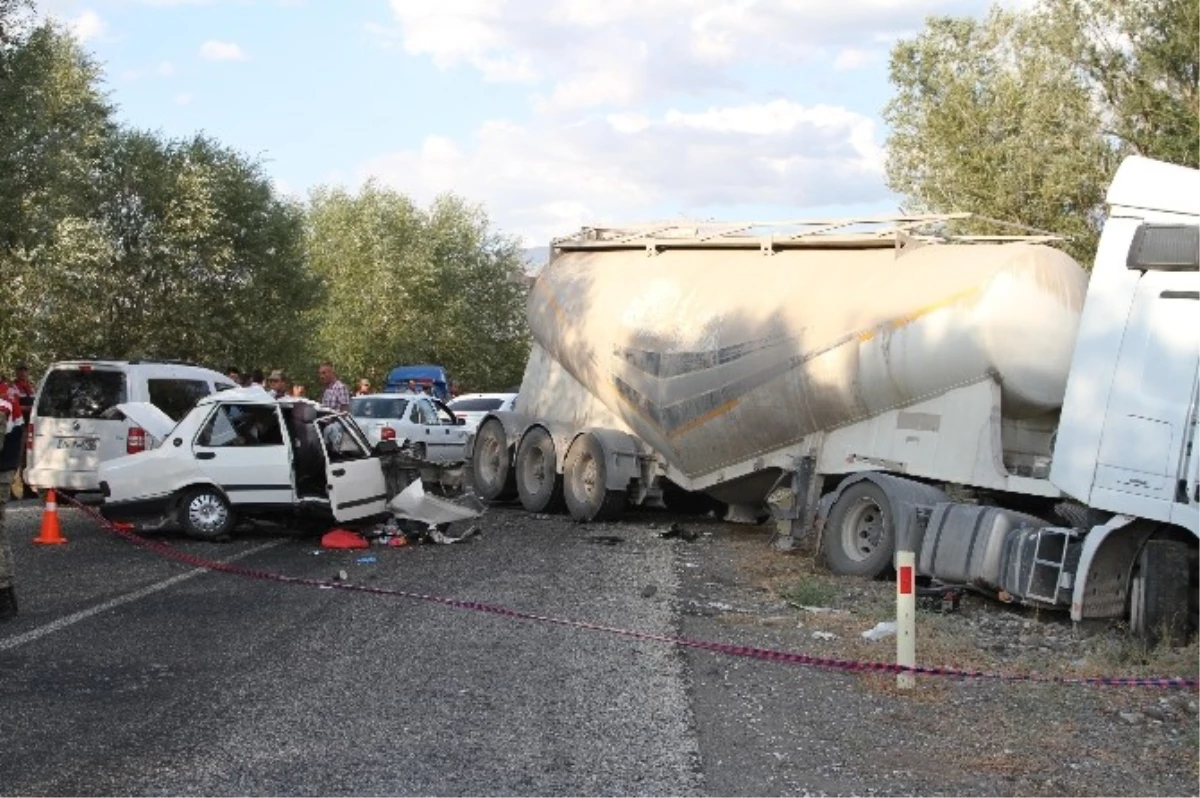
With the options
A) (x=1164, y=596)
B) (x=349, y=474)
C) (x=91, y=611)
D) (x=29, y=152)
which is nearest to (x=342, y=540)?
(x=349, y=474)

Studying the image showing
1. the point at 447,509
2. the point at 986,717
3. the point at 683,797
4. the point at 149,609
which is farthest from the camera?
the point at 447,509

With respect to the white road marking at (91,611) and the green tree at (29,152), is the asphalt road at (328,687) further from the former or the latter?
the green tree at (29,152)

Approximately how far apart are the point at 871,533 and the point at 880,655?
14.1 feet

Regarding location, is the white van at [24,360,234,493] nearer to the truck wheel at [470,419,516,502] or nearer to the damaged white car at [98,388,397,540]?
the damaged white car at [98,388,397,540]

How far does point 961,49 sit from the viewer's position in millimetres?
38094

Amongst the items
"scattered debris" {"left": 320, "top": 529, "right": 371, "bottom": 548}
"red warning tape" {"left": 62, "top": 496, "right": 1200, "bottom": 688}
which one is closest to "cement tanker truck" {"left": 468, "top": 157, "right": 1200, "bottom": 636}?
"red warning tape" {"left": 62, "top": 496, "right": 1200, "bottom": 688}

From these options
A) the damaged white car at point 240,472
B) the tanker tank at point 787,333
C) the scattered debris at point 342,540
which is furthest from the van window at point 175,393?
the tanker tank at point 787,333

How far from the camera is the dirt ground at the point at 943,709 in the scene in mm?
6867

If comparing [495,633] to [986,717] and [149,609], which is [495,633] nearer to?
[149,609]

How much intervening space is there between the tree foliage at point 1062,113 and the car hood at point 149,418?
1870 cm

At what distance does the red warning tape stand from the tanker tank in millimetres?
4939

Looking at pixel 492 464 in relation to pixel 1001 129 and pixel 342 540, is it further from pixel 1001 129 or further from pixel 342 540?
pixel 1001 129

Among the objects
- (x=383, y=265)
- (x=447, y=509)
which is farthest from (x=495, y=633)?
(x=383, y=265)

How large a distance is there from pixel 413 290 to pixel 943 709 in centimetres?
5742
